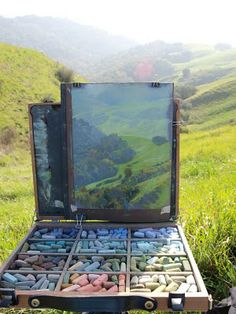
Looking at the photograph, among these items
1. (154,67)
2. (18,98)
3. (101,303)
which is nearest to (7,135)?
(18,98)

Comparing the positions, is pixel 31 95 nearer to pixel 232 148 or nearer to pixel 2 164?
pixel 2 164

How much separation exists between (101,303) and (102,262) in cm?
53

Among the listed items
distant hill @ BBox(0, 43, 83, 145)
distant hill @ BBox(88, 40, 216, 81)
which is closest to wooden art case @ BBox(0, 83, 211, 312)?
distant hill @ BBox(0, 43, 83, 145)

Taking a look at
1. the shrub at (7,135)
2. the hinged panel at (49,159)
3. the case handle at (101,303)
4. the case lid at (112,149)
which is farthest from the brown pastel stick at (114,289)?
the shrub at (7,135)

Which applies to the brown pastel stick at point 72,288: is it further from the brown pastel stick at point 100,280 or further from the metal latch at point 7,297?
the metal latch at point 7,297

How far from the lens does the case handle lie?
221 cm

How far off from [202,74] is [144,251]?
116m

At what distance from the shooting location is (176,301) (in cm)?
223

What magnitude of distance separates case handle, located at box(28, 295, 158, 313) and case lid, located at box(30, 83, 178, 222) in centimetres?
111

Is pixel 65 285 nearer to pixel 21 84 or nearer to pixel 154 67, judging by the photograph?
pixel 21 84

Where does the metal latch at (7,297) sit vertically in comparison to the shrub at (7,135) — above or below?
above

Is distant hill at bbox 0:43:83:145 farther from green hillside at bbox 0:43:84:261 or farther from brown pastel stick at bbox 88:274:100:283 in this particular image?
brown pastel stick at bbox 88:274:100:283

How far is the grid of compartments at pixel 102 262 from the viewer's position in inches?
95.5

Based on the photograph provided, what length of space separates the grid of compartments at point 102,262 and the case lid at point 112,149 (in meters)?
0.17
